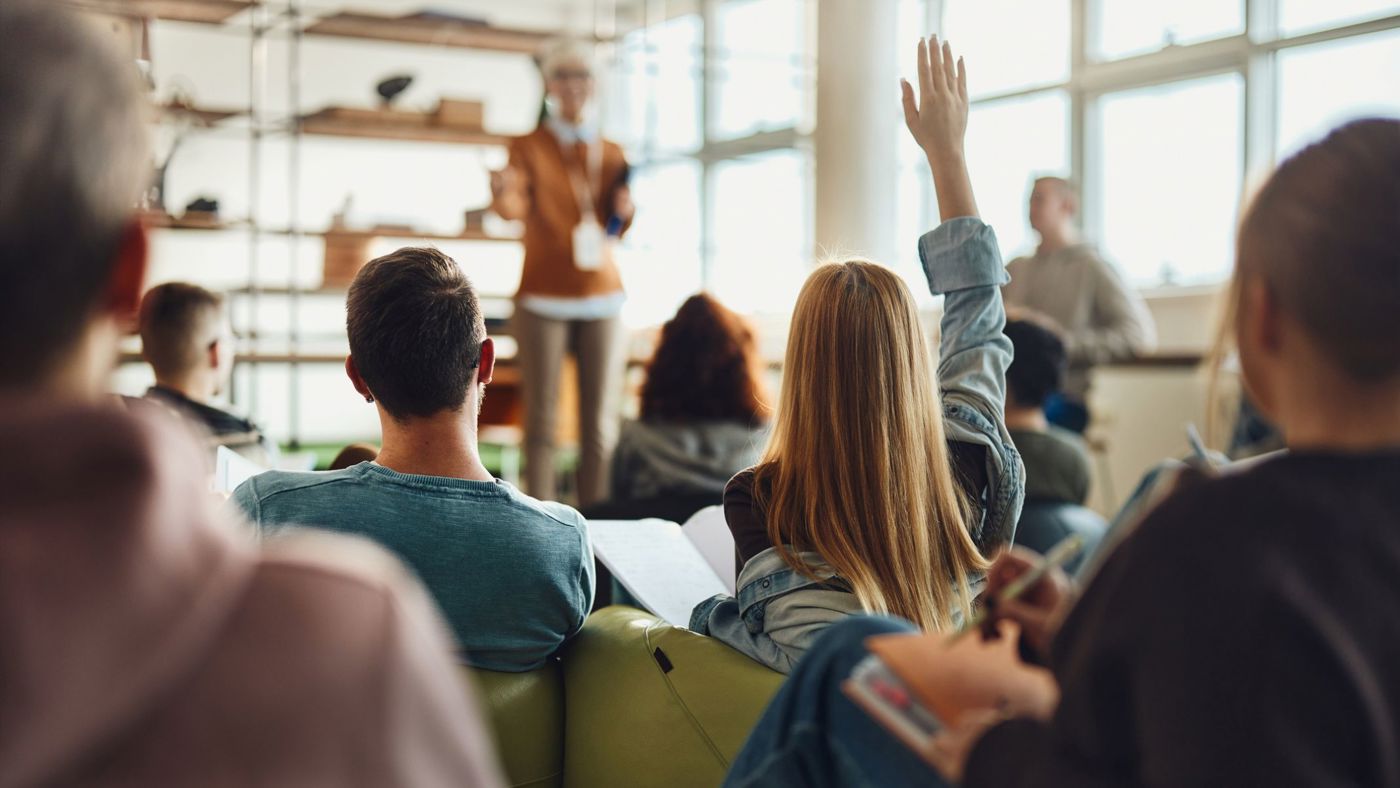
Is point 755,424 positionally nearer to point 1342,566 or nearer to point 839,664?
point 839,664

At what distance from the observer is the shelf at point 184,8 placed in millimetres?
5270

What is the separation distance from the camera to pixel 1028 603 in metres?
0.99

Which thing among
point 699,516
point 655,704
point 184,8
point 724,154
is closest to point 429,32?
point 184,8

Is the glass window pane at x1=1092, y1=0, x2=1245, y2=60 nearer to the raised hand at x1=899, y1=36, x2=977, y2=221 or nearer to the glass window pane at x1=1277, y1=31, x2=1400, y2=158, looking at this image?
the glass window pane at x1=1277, y1=31, x2=1400, y2=158

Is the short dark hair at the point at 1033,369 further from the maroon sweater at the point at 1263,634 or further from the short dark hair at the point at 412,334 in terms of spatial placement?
the maroon sweater at the point at 1263,634

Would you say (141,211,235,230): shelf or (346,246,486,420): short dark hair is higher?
(141,211,235,230): shelf

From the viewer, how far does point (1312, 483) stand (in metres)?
0.80

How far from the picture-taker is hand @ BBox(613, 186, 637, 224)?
15.9 feet

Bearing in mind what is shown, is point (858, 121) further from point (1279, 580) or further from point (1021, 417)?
point (1279, 580)

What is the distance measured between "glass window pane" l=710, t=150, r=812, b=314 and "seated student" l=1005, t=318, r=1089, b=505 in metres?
4.37

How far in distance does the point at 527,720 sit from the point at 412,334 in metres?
0.52

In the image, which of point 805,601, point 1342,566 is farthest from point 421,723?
point 805,601

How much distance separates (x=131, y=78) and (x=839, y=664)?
26.3 inches

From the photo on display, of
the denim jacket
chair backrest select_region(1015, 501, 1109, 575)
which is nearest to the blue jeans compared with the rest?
the denim jacket
